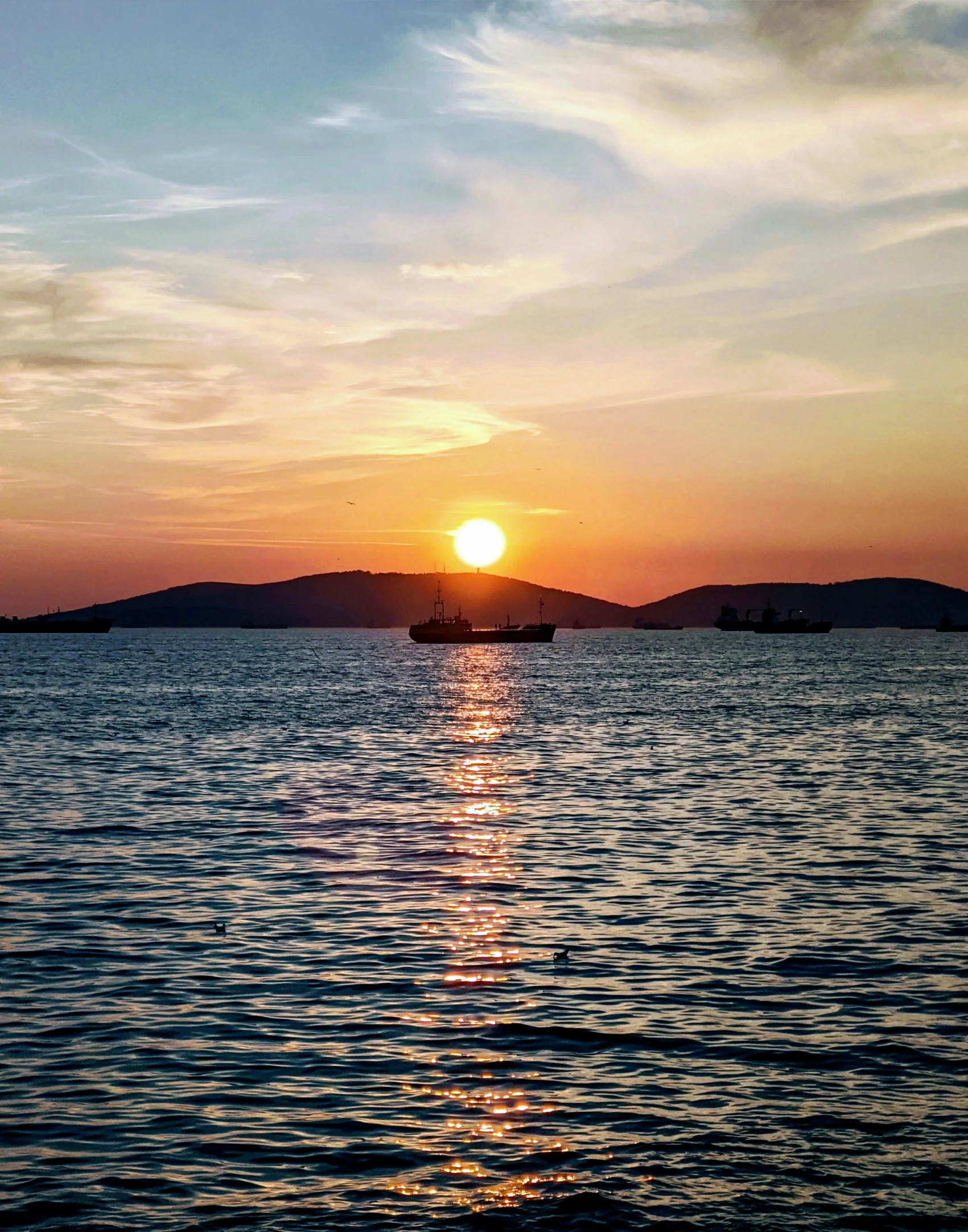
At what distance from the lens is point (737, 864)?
108ft

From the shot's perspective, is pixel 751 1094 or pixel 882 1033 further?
pixel 882 1033

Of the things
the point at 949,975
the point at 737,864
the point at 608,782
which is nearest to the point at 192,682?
the point at 608,782

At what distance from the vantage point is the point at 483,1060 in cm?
1798

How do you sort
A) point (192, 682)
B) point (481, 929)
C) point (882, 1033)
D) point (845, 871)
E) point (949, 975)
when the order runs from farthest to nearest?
point (192, 682) < point (845, 871) < point (481, 929) < point (949, 975) < point (882, 1033)

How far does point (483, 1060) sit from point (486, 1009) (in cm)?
236

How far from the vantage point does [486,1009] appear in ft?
66.7

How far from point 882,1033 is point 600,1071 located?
4.56 m

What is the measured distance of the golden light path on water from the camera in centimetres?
1392

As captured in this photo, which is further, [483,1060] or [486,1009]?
[486,1009]

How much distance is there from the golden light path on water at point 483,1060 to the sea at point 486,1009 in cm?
7

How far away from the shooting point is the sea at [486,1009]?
13.9m

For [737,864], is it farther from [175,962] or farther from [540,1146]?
[540,1146]

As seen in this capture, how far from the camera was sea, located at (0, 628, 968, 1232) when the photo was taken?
13.9m

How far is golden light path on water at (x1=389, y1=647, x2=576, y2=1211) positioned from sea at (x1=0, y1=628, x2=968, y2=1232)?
0.07 meters
